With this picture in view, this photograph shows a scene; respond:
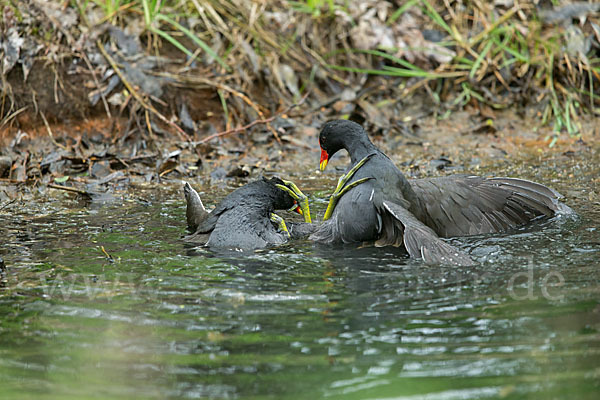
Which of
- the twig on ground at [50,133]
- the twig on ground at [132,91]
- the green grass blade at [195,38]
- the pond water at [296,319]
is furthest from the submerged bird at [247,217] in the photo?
the green grass blade at [195,38]

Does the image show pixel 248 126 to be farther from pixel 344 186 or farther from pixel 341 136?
pixel 344 186

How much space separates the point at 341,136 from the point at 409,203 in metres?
0.77

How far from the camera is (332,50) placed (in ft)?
26.6

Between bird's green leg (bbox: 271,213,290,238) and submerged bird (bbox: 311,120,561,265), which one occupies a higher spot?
submerged bird (bbox: 311,120,561,265)

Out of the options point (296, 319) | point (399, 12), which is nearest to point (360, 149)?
point (296, 319)

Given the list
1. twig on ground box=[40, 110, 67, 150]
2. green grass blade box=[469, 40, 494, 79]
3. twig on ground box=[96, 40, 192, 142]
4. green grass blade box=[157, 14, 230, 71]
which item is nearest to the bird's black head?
twig on ground box=[96, 40, 192, 142]

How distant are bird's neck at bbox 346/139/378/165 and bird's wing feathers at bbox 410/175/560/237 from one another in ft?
1.16

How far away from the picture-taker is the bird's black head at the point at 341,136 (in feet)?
16.0

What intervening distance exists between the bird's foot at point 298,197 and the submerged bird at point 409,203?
0.83 feet

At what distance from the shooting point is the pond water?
2.43 meters

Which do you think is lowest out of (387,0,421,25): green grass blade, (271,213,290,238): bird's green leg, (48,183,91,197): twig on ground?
(48,183,91,197): twig on ground

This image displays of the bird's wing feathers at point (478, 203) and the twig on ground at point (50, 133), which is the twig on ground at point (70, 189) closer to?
the twig on ground at point (50, 133)

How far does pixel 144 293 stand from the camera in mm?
3441

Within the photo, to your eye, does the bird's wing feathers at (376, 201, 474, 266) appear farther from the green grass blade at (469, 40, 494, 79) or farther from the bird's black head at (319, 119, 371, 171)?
the green grass blade at (469, 40, 494, 79)
